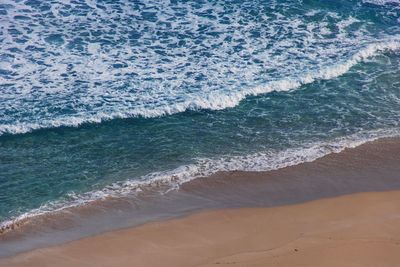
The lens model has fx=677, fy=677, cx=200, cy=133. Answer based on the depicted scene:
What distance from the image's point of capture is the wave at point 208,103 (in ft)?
45.4

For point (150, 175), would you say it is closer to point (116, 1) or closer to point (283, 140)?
point (283, 140)

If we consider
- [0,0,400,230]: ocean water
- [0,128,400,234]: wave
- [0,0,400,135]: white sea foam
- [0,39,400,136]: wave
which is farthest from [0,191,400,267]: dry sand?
[0,0,400,135]: white sea foam

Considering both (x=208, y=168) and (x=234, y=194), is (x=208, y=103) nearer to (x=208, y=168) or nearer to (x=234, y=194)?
(x=208, y=168)

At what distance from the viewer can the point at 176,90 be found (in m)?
15.2

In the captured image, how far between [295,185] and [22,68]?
24.0ft

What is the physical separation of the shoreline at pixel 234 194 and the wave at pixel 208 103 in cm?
255

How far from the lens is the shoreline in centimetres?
1111

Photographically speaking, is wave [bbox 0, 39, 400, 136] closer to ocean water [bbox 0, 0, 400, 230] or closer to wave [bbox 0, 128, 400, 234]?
ocean water [bbox 0, 0, 400, 230]

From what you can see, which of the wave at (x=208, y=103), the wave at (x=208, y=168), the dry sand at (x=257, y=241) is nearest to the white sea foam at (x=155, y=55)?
the wave at (x=208, y=103)

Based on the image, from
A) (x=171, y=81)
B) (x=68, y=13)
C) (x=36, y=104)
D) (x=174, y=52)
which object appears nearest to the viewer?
(x=36, y=104)

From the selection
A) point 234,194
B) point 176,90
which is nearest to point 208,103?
point 176,90

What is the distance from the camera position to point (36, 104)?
47.6 feet

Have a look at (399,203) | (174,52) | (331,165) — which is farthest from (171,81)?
(399,203)

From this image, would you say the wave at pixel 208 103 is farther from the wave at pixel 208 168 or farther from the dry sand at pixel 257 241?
the dry sand at pixel 257 241
